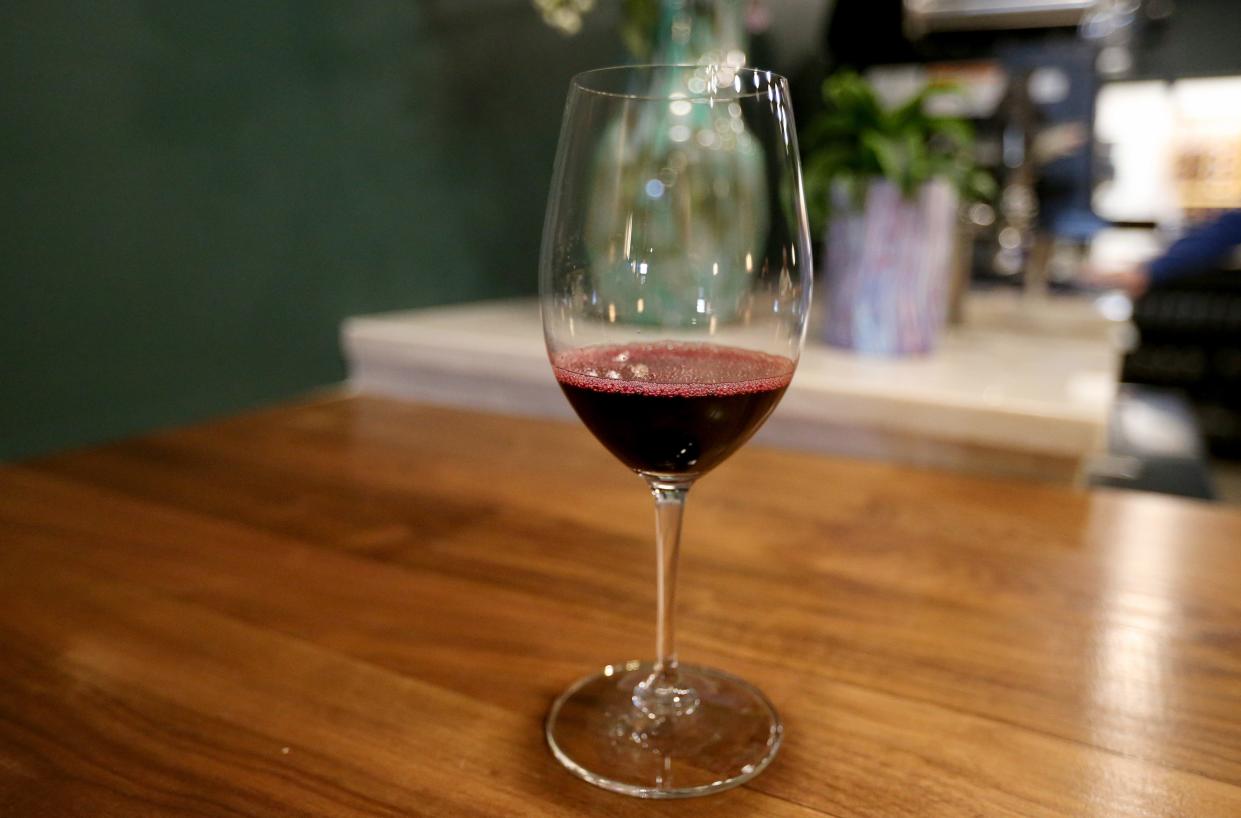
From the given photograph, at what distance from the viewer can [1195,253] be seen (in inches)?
149

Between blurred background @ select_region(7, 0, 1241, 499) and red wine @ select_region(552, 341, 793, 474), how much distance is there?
0.78 meters

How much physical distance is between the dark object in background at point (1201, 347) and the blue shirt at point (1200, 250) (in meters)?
0.05

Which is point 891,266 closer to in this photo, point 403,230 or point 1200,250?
point 403,230

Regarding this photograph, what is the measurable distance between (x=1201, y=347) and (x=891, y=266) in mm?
3098

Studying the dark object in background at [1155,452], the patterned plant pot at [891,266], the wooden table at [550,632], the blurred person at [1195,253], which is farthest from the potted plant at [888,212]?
the blurred person at [1195,253]

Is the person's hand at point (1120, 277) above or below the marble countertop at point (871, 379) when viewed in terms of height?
below

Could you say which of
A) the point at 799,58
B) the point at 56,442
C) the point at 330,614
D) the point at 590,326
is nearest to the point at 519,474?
the point at 330,614

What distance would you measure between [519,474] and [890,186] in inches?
34.9

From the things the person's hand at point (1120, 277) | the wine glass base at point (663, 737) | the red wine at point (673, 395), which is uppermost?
the red wine at point (673, 395)

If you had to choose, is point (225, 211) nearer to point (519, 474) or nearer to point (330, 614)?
point (519, 474)

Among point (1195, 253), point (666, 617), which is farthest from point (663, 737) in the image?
point (1195, 253)

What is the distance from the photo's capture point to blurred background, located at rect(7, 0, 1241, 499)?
120 cm

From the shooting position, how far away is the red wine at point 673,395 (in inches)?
18.4

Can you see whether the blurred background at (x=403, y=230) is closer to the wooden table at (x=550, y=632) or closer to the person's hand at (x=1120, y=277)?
the wooden table at (x=550, y=632)
